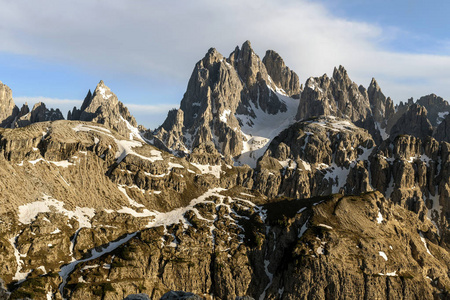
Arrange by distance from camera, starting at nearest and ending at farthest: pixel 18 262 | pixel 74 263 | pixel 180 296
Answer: pixel 180 296 → pixel 18 262 → pixel 74 263

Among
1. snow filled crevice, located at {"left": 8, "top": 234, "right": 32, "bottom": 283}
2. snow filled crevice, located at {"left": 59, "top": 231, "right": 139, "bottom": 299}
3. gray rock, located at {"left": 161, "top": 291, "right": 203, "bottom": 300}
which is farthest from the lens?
snow filled crevice, located at {"left": 59, "top": 231, "right": 139, "bottom": 299}

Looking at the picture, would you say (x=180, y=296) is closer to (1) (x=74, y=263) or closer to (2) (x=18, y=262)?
(1) (x=74, y=263)

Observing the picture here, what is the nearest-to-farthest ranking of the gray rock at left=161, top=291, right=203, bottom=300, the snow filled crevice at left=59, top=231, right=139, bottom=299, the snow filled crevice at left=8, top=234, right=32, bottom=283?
1. the gray rock at left=161, top=291, right=203, bottom=300
2. the snow filled crevice at left=8, top=234, right=32, bottom=283
3. the snow filled crevice at left=59, top=231, right=139, bottom=299

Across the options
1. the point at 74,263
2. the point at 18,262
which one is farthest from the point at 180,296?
the point at 18,262

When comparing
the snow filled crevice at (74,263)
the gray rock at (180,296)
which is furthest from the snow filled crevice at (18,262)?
the gray rock at (180,296)

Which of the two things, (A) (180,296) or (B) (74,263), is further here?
(B) (74,263)

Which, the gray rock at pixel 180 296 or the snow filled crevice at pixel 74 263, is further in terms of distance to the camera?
the snow filled crevice at pixel 74 263

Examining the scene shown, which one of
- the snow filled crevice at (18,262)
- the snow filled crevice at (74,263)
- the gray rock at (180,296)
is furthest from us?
the snow filled crevice at (74,263)

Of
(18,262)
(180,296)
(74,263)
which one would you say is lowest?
(74,263)

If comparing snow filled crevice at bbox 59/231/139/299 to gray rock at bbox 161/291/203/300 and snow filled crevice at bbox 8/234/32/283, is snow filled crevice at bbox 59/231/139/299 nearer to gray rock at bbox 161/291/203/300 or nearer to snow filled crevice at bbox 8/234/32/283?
snow filled crevice at bbox 8/234/32/283

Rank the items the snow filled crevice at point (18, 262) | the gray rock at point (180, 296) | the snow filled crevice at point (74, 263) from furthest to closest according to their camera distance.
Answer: the snow filled crevice at point (74, 263), the snow filled crevice at point (18, 262), the gray rock at point (180, 296)

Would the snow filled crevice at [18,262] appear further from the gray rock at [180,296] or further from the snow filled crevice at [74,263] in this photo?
the gray rock at [180,296]

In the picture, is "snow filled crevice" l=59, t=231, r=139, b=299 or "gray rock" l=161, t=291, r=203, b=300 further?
"snow filled crevice" l=59, t=231, r=139, b=299

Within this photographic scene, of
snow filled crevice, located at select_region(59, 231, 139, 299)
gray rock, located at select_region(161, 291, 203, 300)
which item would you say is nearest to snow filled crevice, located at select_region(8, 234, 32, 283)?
snow filled crevice, located at select_region(59, 231, 139, 299)
